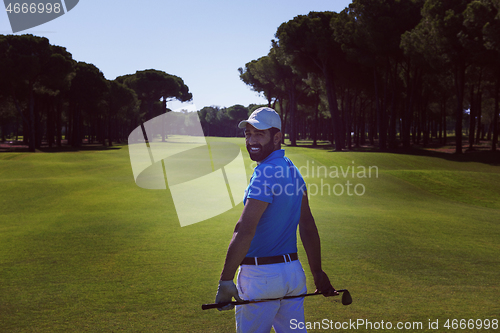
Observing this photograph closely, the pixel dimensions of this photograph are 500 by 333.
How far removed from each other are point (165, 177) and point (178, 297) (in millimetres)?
20921

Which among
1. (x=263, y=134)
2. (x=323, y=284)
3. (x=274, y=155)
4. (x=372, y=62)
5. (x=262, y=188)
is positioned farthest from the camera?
(x=372, y=62)

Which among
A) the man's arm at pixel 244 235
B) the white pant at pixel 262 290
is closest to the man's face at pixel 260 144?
the man's arm at pixel 244 235

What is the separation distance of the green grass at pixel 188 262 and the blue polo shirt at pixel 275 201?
7.53ft

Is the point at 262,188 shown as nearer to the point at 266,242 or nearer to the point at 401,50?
the point at 266,242

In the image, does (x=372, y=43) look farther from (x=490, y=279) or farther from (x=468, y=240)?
(x=490, y=279)

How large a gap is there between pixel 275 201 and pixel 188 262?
516 cm

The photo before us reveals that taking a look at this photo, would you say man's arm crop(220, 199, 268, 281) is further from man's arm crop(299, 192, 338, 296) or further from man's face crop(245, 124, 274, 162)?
man's arm crop(299, 192, 338, 296)

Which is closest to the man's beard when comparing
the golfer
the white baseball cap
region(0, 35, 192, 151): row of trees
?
the golfer

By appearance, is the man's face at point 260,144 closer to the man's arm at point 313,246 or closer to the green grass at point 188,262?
the man's arm at point 313,246

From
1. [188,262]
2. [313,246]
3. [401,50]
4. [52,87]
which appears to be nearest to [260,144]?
[313,246]

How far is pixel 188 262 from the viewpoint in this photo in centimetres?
765

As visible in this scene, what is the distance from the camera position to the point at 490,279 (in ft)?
22.5

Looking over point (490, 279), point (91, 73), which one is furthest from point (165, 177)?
point (91, 73)

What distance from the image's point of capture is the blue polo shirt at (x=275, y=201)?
9.20 feet
